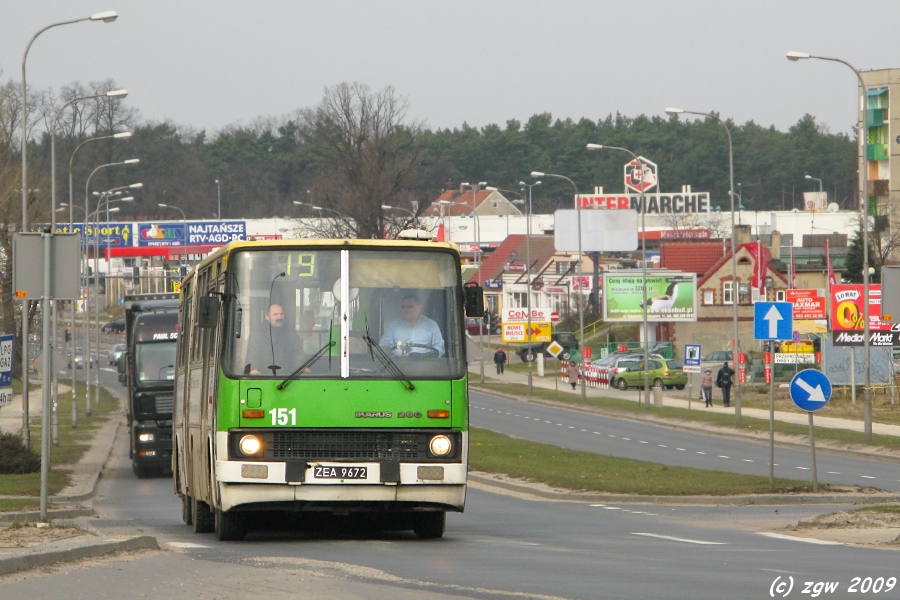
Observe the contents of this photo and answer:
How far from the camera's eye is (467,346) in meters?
13.9

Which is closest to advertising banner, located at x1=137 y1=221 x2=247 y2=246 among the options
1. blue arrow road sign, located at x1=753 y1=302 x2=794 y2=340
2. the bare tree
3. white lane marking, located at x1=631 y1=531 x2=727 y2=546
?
the bare tree

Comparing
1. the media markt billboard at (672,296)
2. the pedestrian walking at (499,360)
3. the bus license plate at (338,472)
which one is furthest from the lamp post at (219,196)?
the bus license plate at (338,472)

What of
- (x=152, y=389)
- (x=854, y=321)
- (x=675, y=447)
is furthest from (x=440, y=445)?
(x=854, y=321)

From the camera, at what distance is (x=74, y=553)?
11156 mm

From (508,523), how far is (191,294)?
15.5ft

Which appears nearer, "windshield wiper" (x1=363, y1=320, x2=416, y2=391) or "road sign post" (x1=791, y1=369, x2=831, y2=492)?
"windshield wiper" (x1=363, y1=320, x2=416, y2=391)

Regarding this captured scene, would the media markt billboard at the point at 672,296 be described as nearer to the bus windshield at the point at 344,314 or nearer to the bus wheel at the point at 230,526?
the bus wheel at the point at 230,526

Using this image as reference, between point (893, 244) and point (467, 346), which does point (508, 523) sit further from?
point (893, 244)

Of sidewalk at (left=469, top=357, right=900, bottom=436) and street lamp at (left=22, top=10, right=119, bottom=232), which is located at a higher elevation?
street lamp at (left=22, top=10, right=119, bottom=232)

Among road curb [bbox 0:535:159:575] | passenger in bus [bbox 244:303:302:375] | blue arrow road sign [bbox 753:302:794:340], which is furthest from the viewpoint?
Answer: blue arrow road sign [bbox 753:302:794:340]

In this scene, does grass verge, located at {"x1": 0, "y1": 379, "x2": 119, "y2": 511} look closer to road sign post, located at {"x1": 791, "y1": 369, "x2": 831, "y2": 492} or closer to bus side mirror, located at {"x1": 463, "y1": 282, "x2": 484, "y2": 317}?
bus side mirror, located at {"x1": 463, "y1": 282, "x2": 484, "y2": 317}

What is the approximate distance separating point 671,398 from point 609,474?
38.6m

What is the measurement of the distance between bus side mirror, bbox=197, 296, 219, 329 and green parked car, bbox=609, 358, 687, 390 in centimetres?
5464

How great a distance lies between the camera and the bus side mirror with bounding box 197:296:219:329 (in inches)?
517
